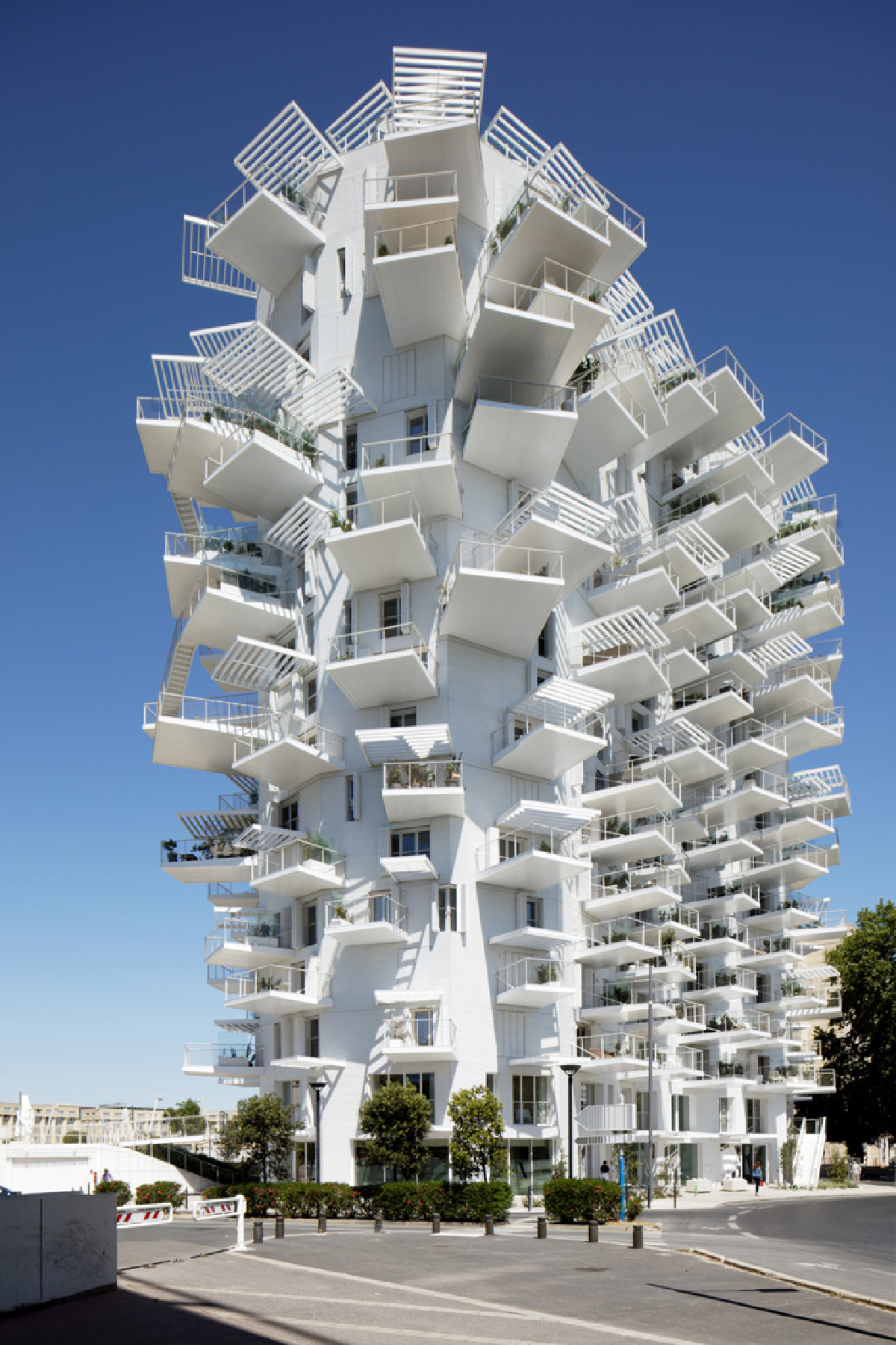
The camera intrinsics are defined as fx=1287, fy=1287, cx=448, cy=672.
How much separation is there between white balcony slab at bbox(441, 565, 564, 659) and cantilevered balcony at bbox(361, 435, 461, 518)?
3020 mm

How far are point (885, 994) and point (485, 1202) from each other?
1950 inches

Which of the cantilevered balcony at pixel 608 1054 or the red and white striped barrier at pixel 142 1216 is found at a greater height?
the cantilevered balcony at pixel 608 1054

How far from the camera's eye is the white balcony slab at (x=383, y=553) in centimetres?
4666

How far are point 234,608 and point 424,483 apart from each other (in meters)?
9.54

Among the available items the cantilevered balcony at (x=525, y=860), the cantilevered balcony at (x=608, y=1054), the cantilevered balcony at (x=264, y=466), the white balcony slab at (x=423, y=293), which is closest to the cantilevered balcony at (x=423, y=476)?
the cantilevered balcony at (x=264, y=466)

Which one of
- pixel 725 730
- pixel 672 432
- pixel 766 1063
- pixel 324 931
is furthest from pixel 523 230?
pixel 766 1063

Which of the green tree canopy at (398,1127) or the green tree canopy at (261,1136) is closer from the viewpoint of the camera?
the green tree canopy at (398,1127)

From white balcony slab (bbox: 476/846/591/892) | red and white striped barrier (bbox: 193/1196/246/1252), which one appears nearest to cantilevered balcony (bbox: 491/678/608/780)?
white balcony slab (bbox: 476/846/591/892)

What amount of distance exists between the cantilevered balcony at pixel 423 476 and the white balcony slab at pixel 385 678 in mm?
5749

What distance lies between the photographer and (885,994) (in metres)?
80.3

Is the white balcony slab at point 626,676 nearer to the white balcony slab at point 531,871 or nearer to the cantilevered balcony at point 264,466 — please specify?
the white balcony slab at point 531,871

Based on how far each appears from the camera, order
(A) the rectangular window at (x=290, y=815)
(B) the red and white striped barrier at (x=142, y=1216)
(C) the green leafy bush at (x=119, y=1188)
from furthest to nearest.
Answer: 1. (A) the rectangular window at (x=290, y=815)
2. (C) the green leafy bush at (x=119, y=1188)
3. (B) the red and white striped barrier at (x=142, y=1216)

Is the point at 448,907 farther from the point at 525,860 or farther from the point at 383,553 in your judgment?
the point at 383,553

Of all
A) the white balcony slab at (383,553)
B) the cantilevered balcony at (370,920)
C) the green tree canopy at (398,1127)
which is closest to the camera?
the green tree canopy at (398,1127)
